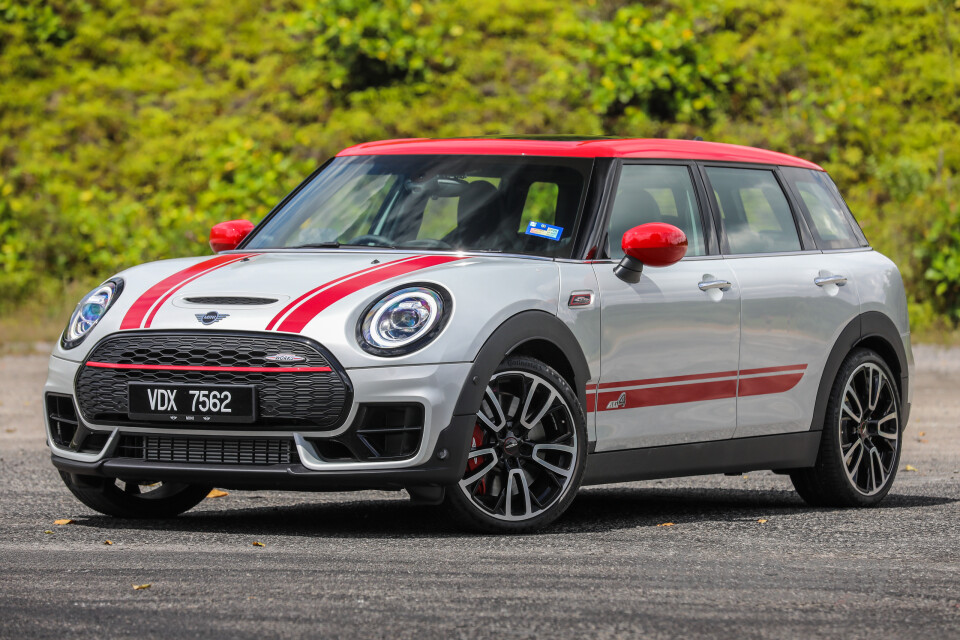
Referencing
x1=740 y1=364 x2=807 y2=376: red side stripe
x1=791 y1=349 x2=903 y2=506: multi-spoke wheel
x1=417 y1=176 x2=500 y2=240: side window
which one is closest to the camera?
x1=417 y1=176 x2=500 y2=240: side window

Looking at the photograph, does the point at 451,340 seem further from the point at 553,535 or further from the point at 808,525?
the point at 808,525

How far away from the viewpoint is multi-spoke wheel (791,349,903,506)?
27.2 feet

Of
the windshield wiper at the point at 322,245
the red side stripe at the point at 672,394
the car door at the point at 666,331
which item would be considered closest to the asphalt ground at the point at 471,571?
the car door at the point at 666,331

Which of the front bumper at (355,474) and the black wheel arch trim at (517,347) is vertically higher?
the black wheel arch trim at (517,347)

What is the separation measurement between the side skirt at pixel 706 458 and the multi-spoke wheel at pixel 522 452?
0.27 meters

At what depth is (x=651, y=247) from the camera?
7.03 metres

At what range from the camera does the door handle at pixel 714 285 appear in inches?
295

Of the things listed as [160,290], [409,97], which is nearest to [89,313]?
[160,290]

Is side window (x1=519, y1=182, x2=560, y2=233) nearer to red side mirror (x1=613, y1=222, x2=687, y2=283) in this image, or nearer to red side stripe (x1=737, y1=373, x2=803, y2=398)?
red side mirror (x1=613, y1=222, x2=687, y2=283)

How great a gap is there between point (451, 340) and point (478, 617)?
5.58 ft

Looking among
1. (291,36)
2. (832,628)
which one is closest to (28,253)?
(291,36)

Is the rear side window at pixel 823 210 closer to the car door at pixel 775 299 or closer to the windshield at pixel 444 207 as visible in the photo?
the car door at pixel 775 299

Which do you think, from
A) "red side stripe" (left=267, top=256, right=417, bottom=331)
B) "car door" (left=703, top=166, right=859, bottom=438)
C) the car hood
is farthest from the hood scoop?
"car door" (left=703, top=166, right=859, bottom=438)

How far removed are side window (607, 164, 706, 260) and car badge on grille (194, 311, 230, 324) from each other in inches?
69.7
